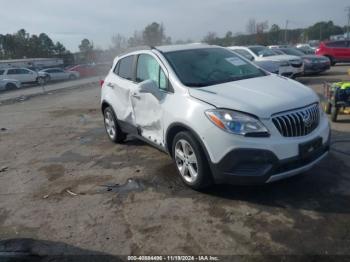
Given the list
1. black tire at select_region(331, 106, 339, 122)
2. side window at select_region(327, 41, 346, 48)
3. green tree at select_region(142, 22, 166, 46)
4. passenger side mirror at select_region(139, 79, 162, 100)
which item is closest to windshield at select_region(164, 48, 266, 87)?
passenger side mirror at select_region(139, 79, 162, 100)

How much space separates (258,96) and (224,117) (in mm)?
516

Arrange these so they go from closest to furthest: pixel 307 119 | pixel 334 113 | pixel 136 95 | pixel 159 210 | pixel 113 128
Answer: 1. pixel 307 119
2. pixel 159 210
3. pixel 136 95
4. pixel 113 128
5. pixel 334 113

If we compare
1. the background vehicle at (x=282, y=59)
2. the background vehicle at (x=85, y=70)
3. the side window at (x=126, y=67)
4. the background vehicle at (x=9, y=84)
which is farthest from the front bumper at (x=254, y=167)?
the background vehicle at (x=85, y=70)

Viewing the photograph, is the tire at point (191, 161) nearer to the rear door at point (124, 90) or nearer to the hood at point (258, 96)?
the hood at point (258, 96)

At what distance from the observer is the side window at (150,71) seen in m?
4.83

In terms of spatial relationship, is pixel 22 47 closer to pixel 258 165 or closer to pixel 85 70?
pixel 85 70

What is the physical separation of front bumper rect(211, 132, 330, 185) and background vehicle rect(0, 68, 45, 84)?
29646 millimetres

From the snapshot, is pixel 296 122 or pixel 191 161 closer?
pixel 296 122

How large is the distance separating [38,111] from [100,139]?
6652mm

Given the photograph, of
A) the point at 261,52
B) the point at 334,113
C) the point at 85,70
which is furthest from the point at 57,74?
the point at 334,113

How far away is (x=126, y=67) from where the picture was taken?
6.09 m

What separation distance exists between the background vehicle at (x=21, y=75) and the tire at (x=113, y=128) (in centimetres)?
2594

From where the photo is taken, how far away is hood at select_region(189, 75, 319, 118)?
3.81 m

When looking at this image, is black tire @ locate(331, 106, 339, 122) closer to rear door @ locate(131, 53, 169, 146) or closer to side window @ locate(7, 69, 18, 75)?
rear door @ locate(131, 53, 169, 146)
